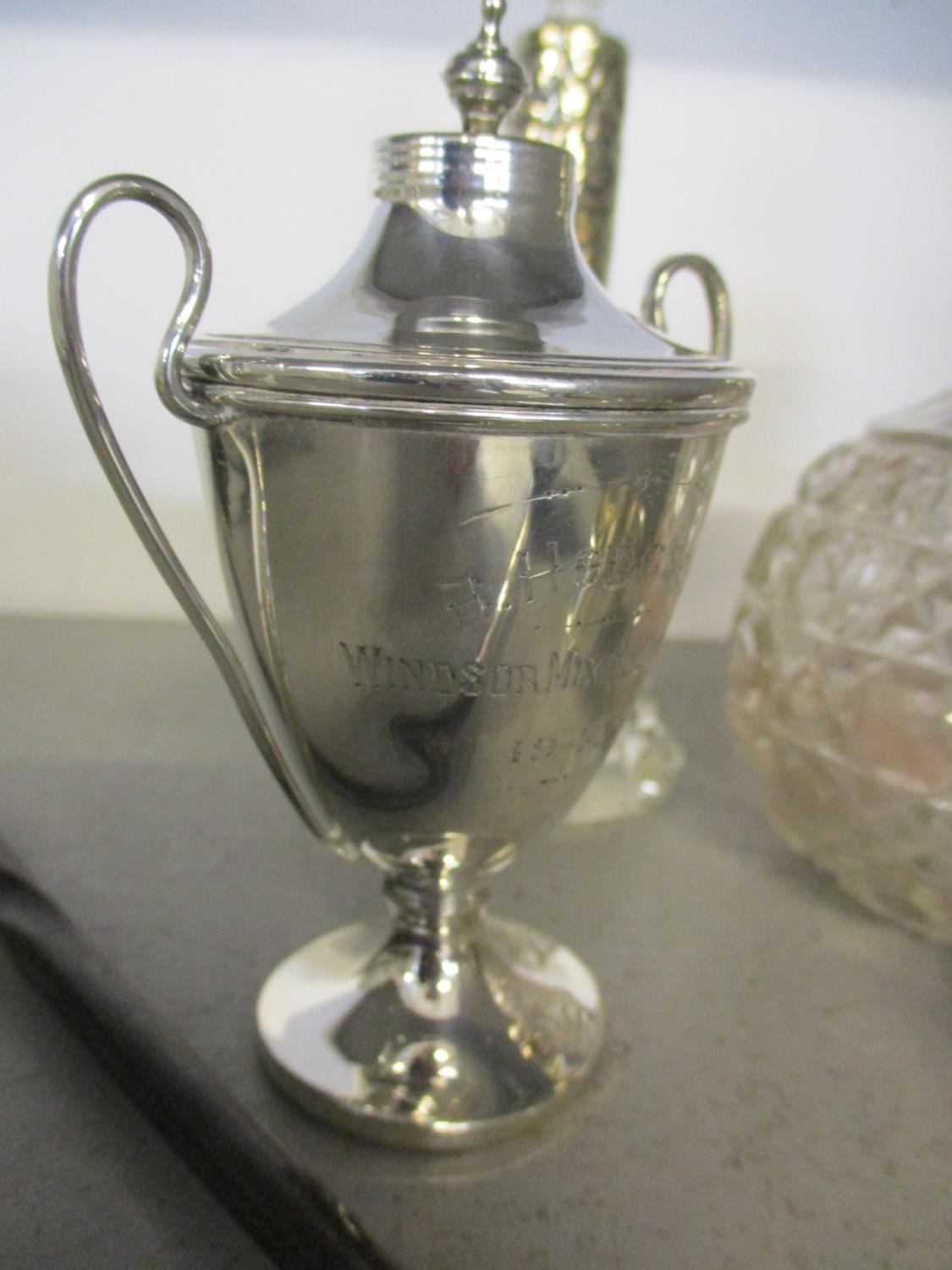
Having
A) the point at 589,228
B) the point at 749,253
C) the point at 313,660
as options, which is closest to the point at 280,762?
the point at 313,660

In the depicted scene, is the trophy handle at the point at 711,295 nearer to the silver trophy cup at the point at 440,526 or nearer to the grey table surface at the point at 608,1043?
the silver trophy cup at the point at 440,526

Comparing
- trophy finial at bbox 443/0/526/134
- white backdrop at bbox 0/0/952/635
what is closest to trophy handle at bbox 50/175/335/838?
trophy finial at bbox 443/0/526/134

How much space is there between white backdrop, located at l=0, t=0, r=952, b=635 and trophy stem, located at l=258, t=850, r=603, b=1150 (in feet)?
1.15

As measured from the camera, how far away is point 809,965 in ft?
1.78

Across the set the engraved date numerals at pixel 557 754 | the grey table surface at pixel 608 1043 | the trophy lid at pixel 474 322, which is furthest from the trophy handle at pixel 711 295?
the grey table surface at pixel 608 1043

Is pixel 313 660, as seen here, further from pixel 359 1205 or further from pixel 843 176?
pixel 843 176

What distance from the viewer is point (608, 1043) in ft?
1.56

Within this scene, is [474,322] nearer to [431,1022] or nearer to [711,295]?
[711,295]

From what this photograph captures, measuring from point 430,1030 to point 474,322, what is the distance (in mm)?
288

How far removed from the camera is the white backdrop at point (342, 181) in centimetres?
70

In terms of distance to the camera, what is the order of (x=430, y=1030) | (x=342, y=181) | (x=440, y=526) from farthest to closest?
1. (x=342, y=181)
2. (x=430, y=1030)
3. (x=440, y=526)

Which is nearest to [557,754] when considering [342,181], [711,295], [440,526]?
[440,526]

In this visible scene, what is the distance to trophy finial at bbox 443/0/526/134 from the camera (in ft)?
1.27

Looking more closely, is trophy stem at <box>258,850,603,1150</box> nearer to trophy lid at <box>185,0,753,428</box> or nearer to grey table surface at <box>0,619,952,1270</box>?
grey table surface at <box>0,619,952,1270</box>
